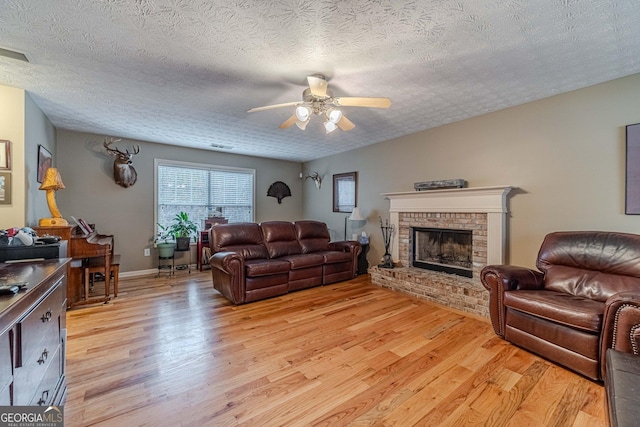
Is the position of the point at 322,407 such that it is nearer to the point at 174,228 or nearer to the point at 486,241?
the point at 486,241

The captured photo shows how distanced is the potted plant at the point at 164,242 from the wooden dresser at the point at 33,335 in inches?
124

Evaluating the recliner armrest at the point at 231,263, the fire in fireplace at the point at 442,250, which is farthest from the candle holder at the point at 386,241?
the recliner armrest at the point at 231,263

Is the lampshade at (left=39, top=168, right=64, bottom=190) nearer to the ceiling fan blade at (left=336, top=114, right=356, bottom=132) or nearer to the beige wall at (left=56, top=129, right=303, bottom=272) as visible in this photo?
the beige wall at (left=56, top=129, right=303, bottom=272)

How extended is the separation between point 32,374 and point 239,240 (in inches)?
115

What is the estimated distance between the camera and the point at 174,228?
508 cm

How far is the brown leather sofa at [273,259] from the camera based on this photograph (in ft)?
11.4

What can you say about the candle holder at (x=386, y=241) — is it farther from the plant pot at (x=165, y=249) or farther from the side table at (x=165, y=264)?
the side table at (x=165, y=264)

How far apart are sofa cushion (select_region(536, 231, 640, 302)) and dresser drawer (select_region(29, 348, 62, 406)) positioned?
12.0 feet

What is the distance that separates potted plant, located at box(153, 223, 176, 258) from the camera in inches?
188

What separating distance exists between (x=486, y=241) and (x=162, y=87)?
404 cm

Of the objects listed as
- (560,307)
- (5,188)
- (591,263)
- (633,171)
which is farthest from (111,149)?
(633,171)

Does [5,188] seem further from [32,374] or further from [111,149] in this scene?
[32,374]

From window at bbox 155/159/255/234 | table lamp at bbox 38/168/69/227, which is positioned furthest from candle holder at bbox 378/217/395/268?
table lamp at bbox 38/168/69/227

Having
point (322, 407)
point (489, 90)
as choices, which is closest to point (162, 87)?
point (322, 407)
